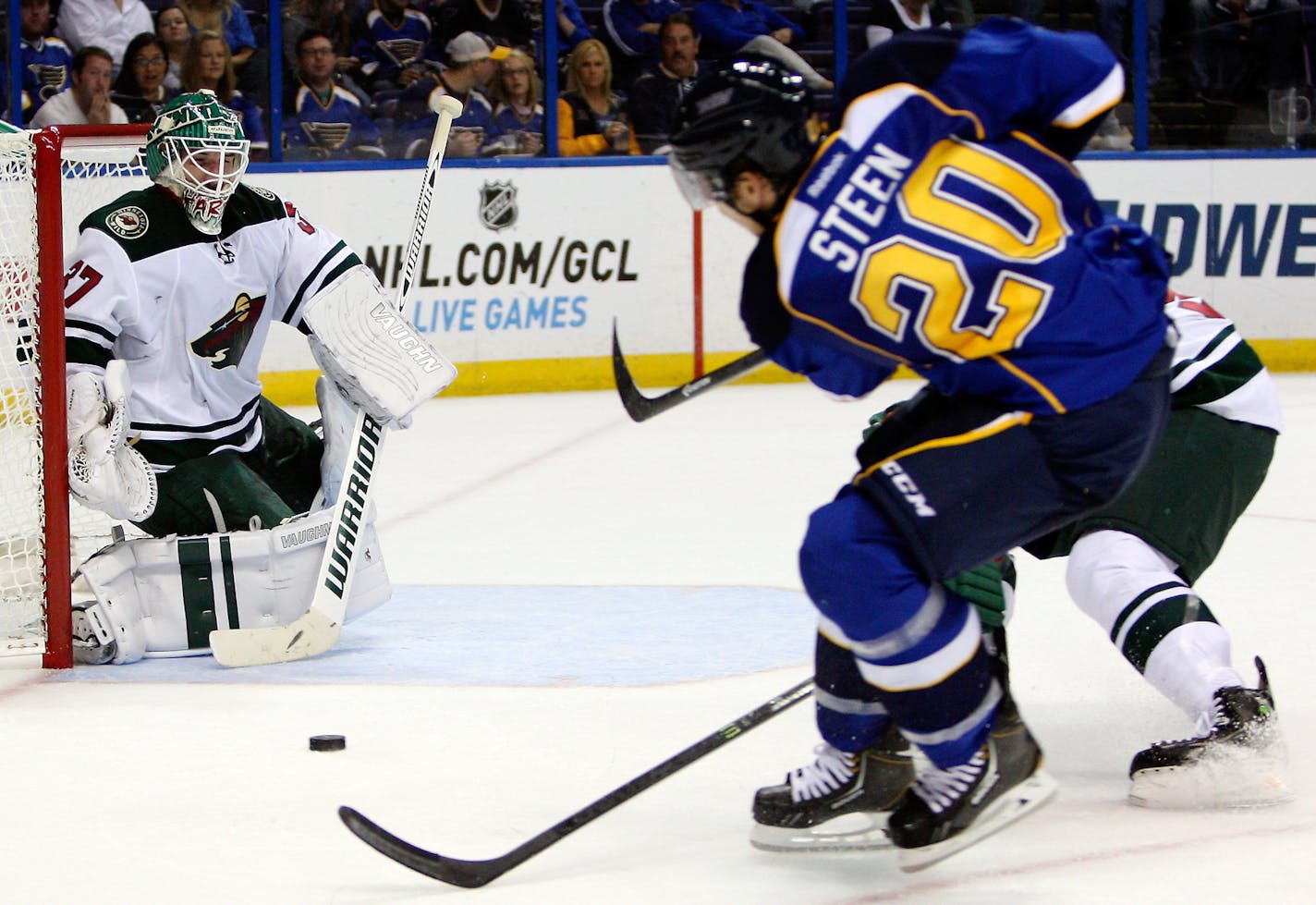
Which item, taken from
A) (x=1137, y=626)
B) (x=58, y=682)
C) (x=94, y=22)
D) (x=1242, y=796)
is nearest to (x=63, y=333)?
(x=58, y=682)

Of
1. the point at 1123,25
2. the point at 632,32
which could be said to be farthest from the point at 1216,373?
the point at 1123,25

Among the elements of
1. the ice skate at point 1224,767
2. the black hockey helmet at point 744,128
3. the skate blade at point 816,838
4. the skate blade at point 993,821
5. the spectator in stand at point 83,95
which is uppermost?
the black hockey helmet at point 744,128

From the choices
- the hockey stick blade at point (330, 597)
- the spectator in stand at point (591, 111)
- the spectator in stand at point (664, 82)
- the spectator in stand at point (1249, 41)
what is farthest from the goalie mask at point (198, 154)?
the spectator in stand at point (1249, 41)

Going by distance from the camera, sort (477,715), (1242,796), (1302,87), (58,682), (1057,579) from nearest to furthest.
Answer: (1242,796) < (477,715) < (58,682) < (1057,579) < (1302,87)

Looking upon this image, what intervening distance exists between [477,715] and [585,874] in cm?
72

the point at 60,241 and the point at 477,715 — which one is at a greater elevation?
the point at 60,241

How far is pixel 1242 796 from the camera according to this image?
2221 millimetres

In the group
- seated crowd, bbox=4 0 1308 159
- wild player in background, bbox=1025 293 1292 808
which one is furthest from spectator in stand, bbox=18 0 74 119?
wild player in background, bbox=1025 293 1292 808

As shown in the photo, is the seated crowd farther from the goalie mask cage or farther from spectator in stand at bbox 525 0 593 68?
the goalie mask cage

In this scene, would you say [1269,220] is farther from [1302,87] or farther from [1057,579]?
[1057,579]

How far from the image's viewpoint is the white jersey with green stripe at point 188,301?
3.10m

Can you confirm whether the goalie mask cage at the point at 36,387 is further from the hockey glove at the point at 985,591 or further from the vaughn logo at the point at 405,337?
the hockey glove at the point at 985,591

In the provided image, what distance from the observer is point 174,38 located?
6.48 m

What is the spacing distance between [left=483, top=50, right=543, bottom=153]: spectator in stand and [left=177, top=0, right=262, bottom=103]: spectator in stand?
0.86 meters
